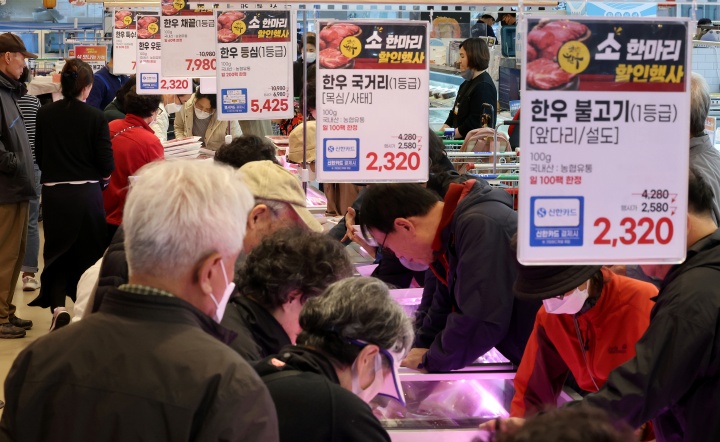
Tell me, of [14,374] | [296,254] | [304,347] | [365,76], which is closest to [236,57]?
[365,76]

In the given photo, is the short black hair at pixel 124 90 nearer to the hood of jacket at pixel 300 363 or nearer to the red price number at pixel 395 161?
the red price number at pixel 395 161

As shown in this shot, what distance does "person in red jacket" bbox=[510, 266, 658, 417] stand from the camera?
2.80 meters

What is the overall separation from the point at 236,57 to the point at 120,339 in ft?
12.5

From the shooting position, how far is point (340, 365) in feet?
7.25

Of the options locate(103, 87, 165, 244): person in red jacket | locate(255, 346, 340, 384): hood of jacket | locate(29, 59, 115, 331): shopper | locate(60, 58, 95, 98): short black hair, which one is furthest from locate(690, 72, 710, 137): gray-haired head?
locate(60, 58, 95, 98): short black hair

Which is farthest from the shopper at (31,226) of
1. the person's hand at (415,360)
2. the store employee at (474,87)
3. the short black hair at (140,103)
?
the person's hand at (415,360)

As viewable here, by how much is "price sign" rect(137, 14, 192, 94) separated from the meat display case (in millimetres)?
5812

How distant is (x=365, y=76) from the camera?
150 inches

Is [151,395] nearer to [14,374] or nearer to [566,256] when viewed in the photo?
[14,374]

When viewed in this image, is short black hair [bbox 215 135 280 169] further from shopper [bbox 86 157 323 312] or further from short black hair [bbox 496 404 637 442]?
short black hair [bbox 496 404 637 442]

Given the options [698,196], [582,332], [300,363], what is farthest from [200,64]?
[300,363]

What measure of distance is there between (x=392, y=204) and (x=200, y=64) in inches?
166

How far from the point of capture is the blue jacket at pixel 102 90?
10516 mm

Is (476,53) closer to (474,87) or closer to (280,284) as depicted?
(474,87)
